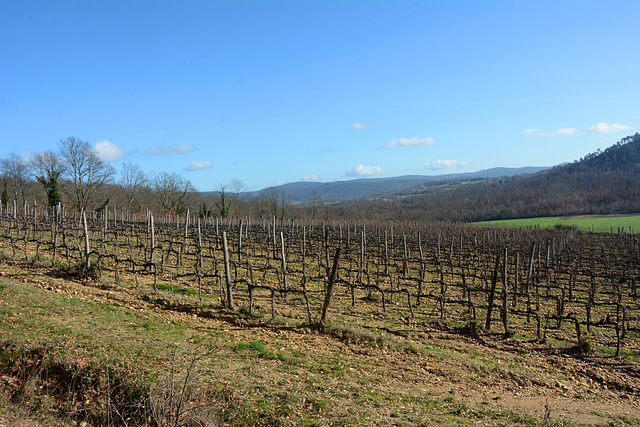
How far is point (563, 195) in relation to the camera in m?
102

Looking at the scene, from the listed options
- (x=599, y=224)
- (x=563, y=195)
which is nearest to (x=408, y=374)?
(x=599, y=224)

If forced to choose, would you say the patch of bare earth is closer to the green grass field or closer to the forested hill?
the green grass field

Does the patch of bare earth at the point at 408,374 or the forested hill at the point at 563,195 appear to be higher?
the forested hill at the point at 563,195

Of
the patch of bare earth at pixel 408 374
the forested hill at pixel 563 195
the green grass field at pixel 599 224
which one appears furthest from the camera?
→ the forested hill at pixel 563 195

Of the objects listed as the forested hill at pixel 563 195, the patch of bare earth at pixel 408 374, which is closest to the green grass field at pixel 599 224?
the forested hill at pixel 563 195

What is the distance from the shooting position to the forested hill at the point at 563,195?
9125 cm

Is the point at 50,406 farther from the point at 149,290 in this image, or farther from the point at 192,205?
the point at 192,205

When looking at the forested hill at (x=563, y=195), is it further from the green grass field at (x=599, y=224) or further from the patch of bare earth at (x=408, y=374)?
the patch of bare earth at (x=408, y=374)

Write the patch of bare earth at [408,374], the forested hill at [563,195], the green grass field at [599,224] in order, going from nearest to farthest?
the patch of bare earth at [408,374] → the green grass field at [599,224] → the forested hill at [563,195]

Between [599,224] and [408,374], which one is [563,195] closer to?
[599,224]

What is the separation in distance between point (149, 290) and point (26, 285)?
11.1ft

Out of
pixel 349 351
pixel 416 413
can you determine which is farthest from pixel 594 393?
pixel 349 351

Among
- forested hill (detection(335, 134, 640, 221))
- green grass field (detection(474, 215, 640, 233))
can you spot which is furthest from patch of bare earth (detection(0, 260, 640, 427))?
forested hill (detection(335, 134, 640, 221))

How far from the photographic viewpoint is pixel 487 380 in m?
8.12
